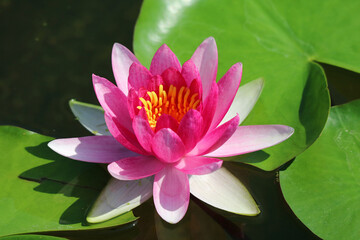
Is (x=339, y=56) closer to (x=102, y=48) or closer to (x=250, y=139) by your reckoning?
(x=250, y=139)

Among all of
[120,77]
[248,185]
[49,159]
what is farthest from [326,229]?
[49,159]

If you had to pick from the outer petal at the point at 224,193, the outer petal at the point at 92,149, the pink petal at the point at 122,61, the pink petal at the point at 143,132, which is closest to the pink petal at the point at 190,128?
the pink petal at the point at 143,132

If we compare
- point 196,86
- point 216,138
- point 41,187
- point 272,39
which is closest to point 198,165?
→ point 216,138

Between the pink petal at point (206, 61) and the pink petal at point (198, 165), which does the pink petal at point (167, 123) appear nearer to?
the pink petal at point (198, 165)

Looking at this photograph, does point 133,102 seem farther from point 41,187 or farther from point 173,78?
point 41,187

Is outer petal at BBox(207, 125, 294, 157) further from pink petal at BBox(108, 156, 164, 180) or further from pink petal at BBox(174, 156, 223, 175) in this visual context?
pink petal at BBox(108, 156, 164, 180)

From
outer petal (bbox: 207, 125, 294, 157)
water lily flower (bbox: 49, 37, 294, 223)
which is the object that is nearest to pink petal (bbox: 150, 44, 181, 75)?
water lily flower (bbox: 49, 37, 294, 223)
